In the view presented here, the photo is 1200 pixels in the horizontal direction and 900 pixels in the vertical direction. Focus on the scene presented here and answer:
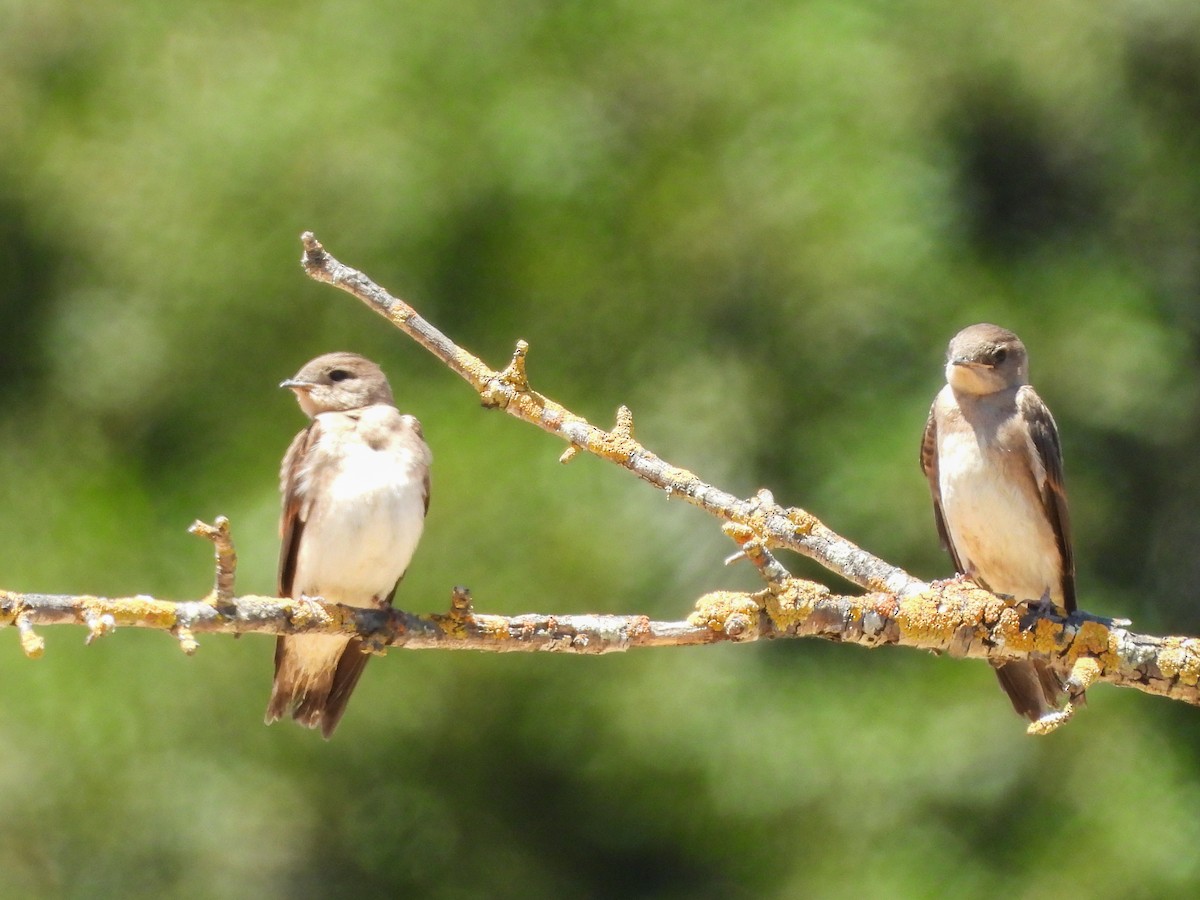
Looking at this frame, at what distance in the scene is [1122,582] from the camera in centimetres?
980

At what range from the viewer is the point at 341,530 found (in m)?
6.21

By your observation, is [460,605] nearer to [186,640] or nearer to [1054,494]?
[186,640]

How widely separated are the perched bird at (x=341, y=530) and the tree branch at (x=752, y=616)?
1.24 meters

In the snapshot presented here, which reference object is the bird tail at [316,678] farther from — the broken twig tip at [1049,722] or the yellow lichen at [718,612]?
the broken twig tip at [1049,722]

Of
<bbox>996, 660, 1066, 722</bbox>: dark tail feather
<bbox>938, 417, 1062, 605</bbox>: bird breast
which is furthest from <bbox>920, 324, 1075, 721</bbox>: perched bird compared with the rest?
<bbox>996, 660, 1066, 722</bbox>: dark tail feather

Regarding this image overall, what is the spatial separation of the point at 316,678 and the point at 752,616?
7.72 ft

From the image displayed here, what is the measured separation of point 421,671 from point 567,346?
2141mm

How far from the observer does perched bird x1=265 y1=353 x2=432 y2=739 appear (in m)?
6.21

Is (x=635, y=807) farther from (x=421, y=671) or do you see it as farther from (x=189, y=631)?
(x=189, y=631)

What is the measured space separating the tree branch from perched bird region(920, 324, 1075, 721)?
52.1 inches

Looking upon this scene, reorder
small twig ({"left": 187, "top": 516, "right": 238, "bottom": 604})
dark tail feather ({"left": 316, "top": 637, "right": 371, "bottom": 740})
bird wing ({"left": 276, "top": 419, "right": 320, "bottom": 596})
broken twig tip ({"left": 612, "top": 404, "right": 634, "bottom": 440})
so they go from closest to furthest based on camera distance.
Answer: small twig ({"left": 187, "top": 516, "right": 238, "bottom": 604}) < broken twig tip ({"left": 612, "top": 404, "right": 634, "bottom": 440}) < dark tail feather ({"left": 316, "top": 637, "right": 371, "bottom": 740}) < bird wing ({"left": 276, "top": 419, "right": 320, "bottom": 596})

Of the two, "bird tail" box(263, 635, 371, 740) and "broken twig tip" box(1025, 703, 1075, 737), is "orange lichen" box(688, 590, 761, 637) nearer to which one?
"broken twig tip" box(1025, 703, 1075, 737)

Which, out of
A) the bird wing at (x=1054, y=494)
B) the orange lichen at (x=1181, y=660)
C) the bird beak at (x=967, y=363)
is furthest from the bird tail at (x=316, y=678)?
the orange lichen at (x=1181, y=660)

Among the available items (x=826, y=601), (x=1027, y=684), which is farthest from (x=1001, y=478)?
(x=826, y=601)
